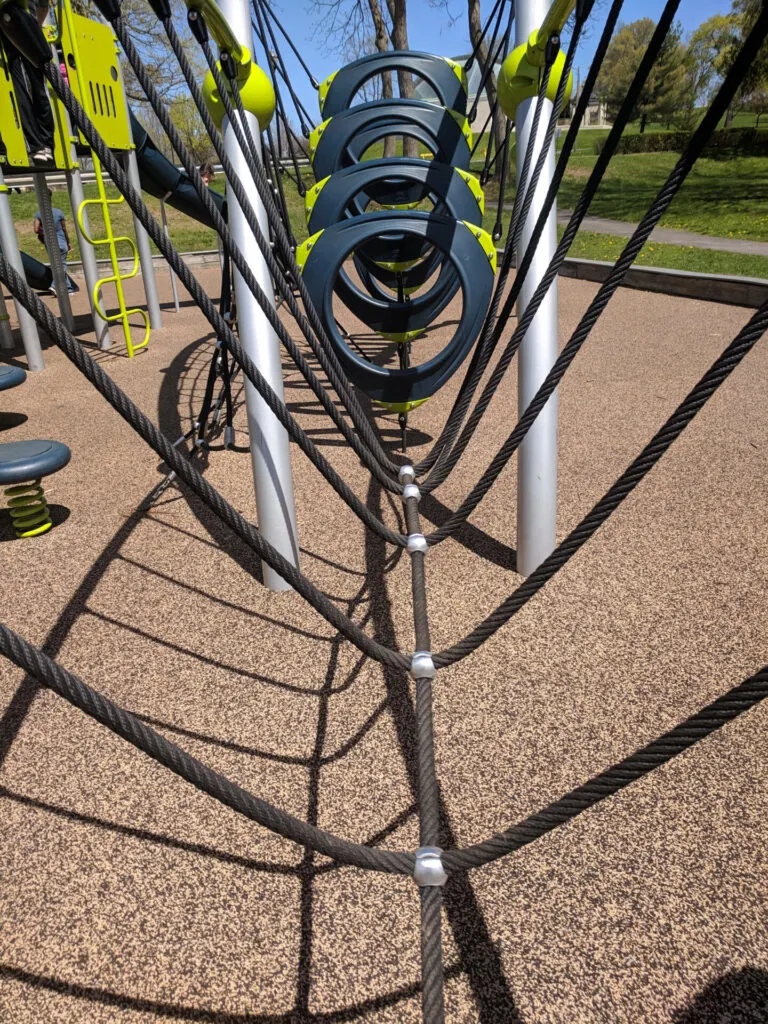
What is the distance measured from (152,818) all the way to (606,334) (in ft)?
20.8

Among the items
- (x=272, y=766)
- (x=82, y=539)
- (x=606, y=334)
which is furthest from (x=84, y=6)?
(x=272, y=766)

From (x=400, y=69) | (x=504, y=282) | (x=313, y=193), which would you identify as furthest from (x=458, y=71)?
(x=504, y=282)

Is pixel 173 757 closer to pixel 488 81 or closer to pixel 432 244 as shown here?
pixel 432 244

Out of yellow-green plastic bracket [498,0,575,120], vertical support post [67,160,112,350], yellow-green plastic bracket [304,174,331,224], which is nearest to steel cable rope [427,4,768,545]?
yellow-green plastic bracket [498,0,575,120]

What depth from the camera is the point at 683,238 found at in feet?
41.9

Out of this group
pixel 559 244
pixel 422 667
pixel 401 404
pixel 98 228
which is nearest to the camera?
pixel 422 667

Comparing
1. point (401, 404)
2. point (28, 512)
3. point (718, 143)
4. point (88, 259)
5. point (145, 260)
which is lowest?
point (28, 512)

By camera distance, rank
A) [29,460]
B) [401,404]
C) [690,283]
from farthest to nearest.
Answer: [690,283], [401,404], [29,460]

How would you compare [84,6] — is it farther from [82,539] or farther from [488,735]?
[488,735]

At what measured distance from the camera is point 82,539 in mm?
3600

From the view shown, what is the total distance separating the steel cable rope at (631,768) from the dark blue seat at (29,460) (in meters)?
2.73

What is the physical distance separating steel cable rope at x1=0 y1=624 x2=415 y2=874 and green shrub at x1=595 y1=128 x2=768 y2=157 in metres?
26.3

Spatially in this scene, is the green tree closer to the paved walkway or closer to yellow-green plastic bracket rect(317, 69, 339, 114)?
the paved walkway

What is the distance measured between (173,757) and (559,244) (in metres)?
1.99
